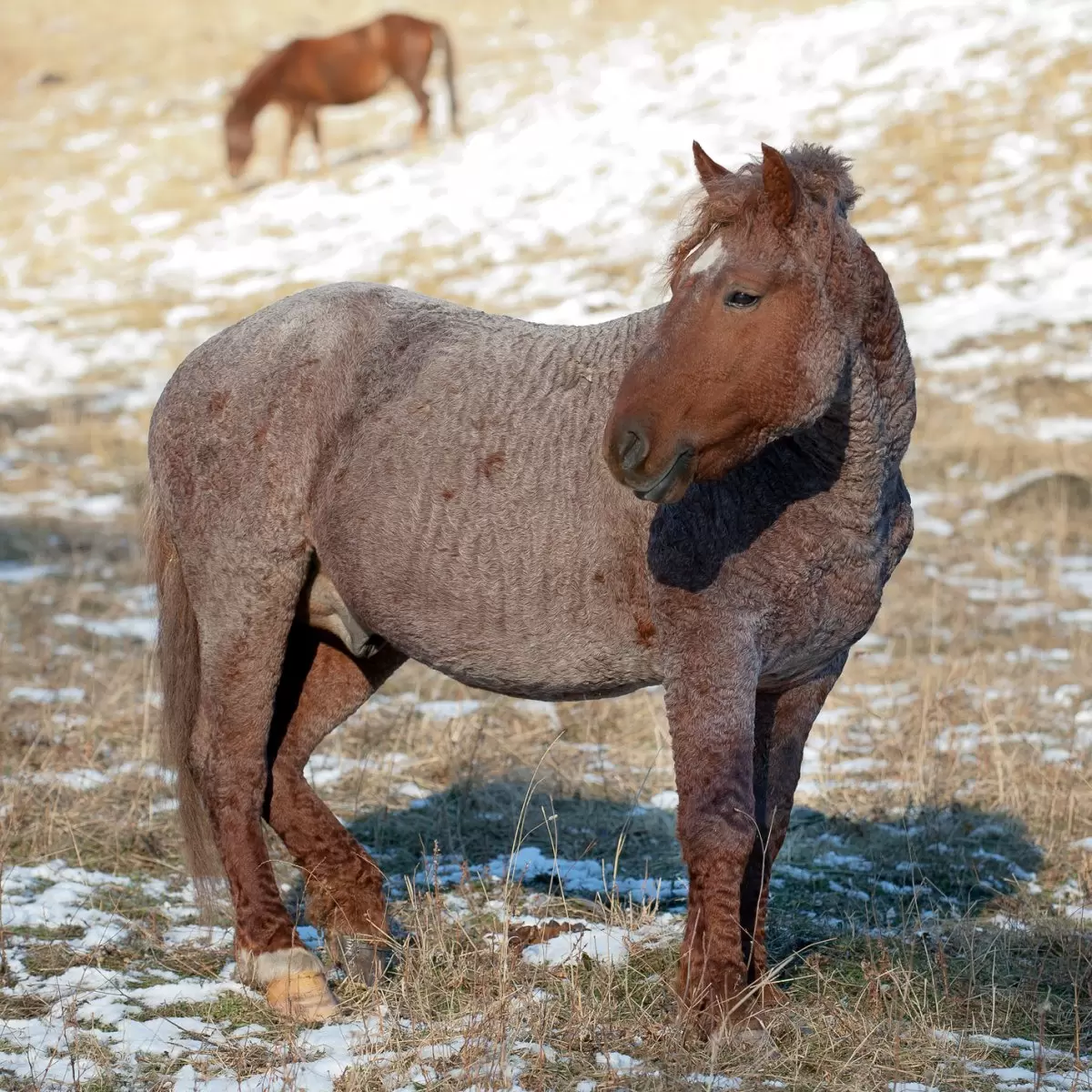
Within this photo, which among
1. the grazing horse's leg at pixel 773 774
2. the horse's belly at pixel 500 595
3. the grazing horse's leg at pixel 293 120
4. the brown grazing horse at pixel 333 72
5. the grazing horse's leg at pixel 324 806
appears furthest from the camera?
the brown grazing horse at pixel 333 72

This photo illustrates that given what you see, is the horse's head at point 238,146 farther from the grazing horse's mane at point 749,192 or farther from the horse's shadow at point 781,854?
the grazing horse's mane at point 749,192

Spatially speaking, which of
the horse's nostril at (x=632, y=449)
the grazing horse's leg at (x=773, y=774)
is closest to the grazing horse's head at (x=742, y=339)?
the horse's nostril at (x=632, y=449)

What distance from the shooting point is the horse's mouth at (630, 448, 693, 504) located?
3105 mm

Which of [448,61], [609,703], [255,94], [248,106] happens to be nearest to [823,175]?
[609,703]

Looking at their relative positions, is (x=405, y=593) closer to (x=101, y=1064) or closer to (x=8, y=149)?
(x=101, y=1064)

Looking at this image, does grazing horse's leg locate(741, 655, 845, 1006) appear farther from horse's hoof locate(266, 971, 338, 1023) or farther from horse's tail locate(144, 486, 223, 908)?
horse's tail locate(144, 486, 223, 908)

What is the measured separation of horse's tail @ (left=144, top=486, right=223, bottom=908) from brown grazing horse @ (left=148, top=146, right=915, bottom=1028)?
1 centimetres

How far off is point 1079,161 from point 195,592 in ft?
49.3

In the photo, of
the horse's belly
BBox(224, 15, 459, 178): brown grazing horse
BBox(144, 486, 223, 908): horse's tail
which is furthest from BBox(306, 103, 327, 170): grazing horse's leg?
the horse's belly

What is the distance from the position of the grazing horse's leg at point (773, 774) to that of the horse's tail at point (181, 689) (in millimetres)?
1754

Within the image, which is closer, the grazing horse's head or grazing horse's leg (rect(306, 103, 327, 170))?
the grazing horse's head

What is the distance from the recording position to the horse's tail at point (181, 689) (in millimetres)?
4441

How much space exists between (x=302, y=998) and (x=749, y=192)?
247cm

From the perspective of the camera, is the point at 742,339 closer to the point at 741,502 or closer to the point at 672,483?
the point at 672,483
